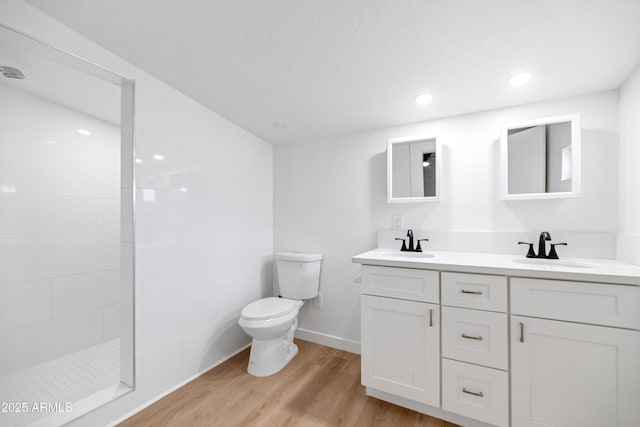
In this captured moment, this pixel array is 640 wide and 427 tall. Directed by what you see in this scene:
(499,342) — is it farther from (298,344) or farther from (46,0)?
(46,0)

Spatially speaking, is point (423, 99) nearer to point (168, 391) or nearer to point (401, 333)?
point (401, 333)

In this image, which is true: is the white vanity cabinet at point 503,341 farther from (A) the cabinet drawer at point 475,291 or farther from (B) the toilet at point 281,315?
(B) the toilet at point 281,315

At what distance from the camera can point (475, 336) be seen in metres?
1.32

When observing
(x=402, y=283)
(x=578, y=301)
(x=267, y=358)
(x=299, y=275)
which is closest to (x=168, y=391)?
(x=267, y=358)

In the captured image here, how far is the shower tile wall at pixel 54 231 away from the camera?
1762 mm

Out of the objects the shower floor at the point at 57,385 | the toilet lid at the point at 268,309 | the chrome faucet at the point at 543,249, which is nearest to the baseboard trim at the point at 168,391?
the shower floor at the point at 57,385

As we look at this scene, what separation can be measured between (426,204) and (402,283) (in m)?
0.77

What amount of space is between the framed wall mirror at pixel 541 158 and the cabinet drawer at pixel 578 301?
0.66m

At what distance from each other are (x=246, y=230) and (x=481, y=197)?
1.93 m

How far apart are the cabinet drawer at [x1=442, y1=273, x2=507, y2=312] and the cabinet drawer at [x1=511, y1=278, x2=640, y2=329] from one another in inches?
2.1

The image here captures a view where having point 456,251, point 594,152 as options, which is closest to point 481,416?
point 456,251

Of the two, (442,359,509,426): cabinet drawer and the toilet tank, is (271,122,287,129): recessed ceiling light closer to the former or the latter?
the toilet tank

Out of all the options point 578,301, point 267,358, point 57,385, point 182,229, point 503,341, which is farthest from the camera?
point 267,358

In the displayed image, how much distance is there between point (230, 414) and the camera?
4.89 feet
